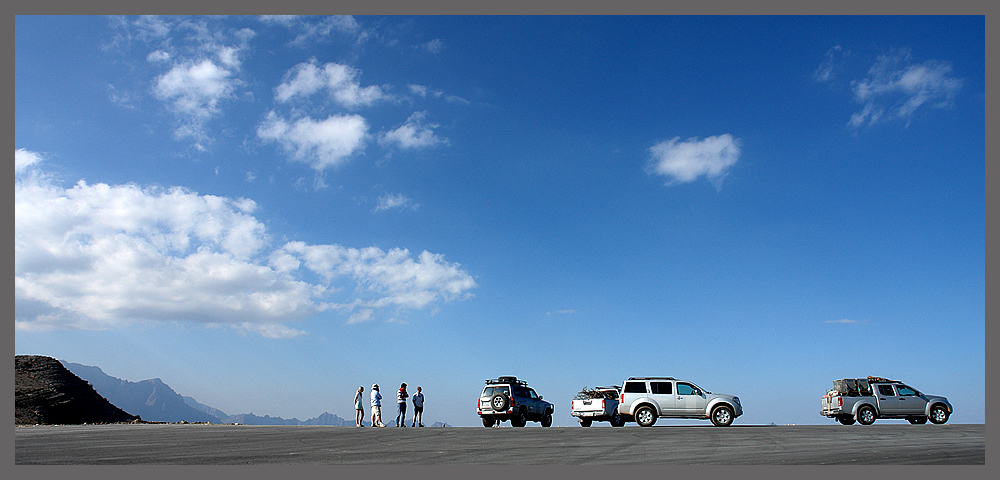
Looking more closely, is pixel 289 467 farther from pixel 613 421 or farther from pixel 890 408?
pixel 890 408

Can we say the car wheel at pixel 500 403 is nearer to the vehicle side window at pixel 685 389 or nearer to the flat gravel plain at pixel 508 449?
the flat gravel plain at pixel 508 449

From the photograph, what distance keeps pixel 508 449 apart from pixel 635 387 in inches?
464

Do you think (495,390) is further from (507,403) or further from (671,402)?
(671,402)

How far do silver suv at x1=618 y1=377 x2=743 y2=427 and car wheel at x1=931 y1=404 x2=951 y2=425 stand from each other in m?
10.7

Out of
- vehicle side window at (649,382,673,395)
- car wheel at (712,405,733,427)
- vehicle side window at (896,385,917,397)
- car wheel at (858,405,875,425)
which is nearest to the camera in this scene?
car wheel at (712,405,733,427)

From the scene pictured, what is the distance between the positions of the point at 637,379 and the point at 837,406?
10125mm

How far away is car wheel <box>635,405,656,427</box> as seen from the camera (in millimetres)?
23709

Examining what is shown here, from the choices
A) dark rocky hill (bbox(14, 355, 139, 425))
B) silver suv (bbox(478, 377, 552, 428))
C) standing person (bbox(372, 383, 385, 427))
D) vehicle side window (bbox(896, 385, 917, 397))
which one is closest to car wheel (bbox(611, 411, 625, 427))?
silver suv (bbox(478, 377, 552, 428))

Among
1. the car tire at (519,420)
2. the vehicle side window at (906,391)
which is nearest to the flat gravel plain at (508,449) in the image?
the car tire at (519,420)

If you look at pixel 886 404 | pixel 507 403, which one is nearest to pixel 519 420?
pixel 507 403

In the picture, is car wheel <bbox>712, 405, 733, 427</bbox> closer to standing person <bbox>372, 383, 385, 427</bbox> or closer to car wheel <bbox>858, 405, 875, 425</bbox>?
car wheel <bbox>858, 405, 875, 425</bbox>

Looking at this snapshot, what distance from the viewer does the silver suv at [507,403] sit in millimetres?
24931

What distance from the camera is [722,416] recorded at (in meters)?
23.1

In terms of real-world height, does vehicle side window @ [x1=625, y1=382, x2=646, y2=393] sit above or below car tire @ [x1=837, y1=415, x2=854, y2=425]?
above
